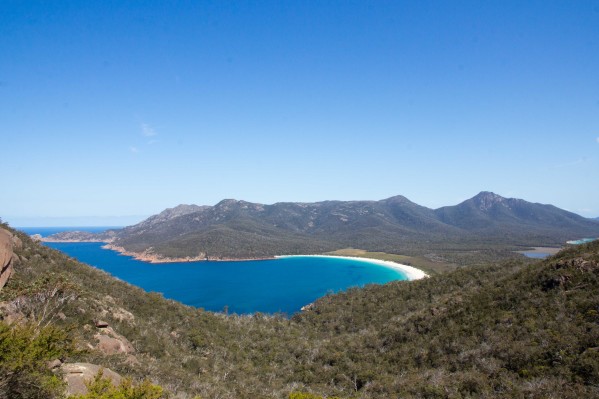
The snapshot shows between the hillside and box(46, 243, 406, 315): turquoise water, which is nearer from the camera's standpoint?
the hillside

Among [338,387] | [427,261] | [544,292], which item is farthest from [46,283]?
[427,261]

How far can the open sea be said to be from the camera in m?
104

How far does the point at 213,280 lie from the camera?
141 meters

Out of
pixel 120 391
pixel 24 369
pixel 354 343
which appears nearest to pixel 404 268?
pixel 354 343

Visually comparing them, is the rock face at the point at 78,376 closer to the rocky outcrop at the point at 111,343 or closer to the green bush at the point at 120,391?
the green bush at the point at 120,391

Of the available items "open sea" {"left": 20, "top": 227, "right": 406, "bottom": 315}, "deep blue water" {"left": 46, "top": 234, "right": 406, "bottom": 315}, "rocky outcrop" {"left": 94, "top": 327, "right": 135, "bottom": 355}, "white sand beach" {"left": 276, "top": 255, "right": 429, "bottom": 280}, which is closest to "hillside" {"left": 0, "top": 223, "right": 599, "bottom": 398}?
"rocky outcrop" {"left": 94, "top": 327, "right": 135, "bottom": 355}

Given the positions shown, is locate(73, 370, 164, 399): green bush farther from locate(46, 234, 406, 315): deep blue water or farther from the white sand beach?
the white sand beach

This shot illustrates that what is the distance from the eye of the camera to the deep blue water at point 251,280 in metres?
105

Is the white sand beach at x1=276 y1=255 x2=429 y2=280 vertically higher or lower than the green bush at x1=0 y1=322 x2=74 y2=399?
lower

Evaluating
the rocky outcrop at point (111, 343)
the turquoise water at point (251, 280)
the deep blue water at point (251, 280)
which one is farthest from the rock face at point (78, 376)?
the deep blue water at point (251, 280)

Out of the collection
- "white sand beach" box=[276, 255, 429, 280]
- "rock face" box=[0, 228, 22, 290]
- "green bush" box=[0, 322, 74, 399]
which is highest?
"rock face" box=[0, 228, 22, 290]

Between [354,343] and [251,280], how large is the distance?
112319 millimetres

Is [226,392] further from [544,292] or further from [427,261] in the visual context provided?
[427,261]

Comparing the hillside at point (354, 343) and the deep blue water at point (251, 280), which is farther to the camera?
the deep blue water at point (251, 280)
